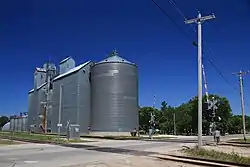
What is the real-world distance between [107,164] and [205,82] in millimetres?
21889

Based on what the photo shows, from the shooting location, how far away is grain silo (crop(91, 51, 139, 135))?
65.2 m

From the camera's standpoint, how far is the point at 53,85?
82.9 metres

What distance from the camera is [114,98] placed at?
65812 millimetres

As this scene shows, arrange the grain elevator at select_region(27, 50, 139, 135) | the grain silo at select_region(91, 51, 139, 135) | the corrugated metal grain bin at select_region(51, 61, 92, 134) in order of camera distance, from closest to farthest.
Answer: the grain silo at select_region(91, 51, 139, 135), the grain elevator at select_region(27, 50, 139, 135), the corrugated metal grain bin at select_region(51, 61, 92, 134)

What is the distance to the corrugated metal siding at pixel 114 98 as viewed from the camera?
65.3 metres

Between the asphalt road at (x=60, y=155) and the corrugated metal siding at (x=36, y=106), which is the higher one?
the corrugated metal siding at (x=36, y=106)

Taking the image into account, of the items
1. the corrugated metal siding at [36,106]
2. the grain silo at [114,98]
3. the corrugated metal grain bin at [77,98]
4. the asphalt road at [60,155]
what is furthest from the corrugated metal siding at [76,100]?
the asphalt road at [60,155]

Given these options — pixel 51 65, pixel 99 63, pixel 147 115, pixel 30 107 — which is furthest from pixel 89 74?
pixel 147 115

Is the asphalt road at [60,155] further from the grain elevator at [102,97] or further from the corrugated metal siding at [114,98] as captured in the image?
the grain elevator at [102,97]

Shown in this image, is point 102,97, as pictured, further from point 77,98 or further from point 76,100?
point 76,100

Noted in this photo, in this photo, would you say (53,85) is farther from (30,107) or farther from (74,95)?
(30,107)

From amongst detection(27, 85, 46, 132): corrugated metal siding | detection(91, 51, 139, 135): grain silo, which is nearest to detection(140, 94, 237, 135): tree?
detection(91, 51, 139, 135): grain silo

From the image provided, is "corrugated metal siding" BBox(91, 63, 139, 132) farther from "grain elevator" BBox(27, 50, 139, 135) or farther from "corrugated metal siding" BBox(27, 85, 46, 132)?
"corrugated metal siding" BBox(27, 85, 46, 132)

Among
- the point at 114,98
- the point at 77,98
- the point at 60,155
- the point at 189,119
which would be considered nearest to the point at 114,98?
the point at 114,98
